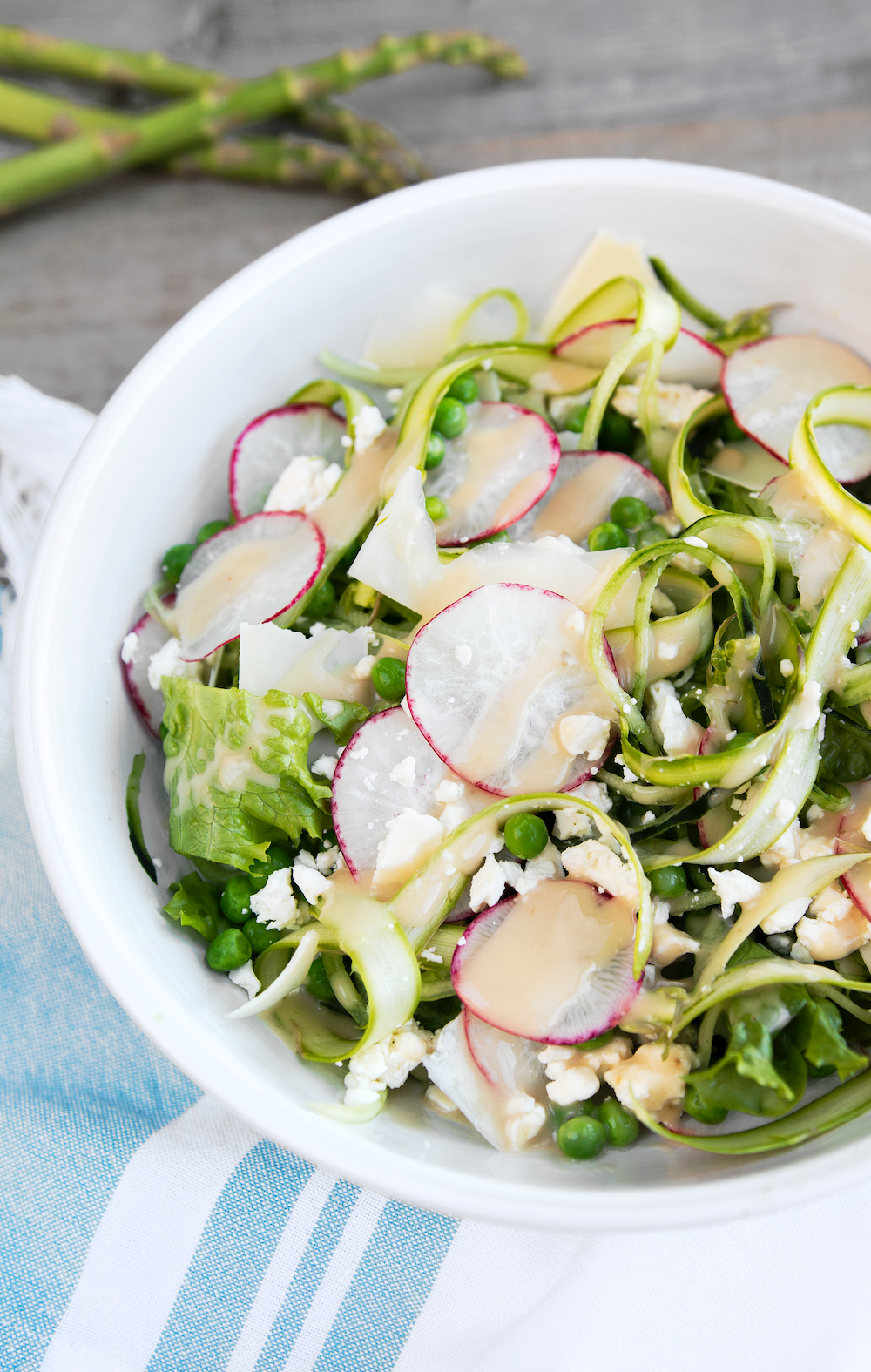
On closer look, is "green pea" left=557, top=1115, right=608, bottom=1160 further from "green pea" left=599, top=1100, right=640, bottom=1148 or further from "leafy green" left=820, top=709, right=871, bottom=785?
"leafy green" left=820, top=709, right=871, bottom=785

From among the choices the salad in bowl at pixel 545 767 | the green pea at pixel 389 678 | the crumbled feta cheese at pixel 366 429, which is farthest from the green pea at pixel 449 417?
the green pea at pixel 389 678

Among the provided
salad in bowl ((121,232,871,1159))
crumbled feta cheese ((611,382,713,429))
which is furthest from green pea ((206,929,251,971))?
crumbled feta cheese ((611,382,713,429))

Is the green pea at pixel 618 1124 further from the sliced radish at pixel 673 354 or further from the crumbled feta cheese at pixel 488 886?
the sliced radish at pixel 673 354

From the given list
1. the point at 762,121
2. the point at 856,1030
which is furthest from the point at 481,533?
the point at 762,121

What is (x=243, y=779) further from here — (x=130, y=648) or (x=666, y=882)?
(x=666, y=882)

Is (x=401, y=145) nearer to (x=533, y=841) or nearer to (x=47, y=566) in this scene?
(x=47, y=566)

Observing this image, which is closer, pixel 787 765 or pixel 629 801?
pixel 787 765
